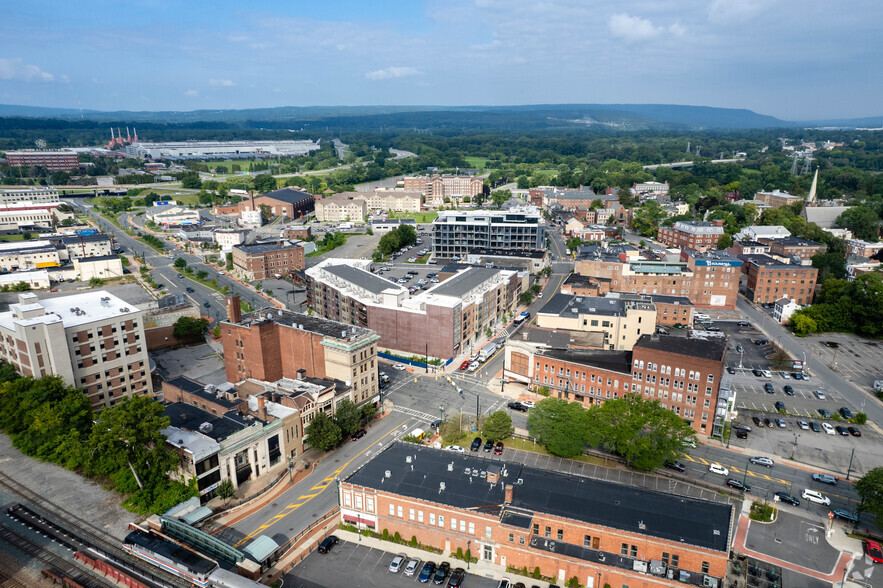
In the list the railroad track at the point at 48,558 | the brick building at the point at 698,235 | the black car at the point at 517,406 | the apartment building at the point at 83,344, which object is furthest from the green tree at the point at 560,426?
the brick building at the point at 698,235

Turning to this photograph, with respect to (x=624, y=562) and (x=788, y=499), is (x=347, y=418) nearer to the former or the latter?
(x=624, y=562)

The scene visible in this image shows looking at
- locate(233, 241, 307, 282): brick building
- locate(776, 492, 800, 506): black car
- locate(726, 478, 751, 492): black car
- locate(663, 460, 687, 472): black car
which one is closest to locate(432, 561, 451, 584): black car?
locate(663, 460, 687, 472): black car

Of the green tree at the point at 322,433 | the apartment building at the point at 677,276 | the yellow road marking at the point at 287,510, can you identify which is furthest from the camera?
the apartment building at the point at 677,276

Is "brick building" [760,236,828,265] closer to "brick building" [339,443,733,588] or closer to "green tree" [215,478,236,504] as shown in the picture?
"brick building" [339,443,733,588]

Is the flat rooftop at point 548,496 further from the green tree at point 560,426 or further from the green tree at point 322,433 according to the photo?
the green tree at point 560,426

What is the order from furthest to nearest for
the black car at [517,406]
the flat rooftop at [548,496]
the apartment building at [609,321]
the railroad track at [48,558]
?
the apartment building at [609,321]
the black car at [517,406]
the railroad track at [48,558]
the flat rooftop at [548,496]

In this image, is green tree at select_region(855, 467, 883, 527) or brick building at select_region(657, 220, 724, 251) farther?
brick building at select_region(657, 220, 724, 251)

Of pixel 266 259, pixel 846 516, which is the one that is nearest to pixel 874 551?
pixel 846 516

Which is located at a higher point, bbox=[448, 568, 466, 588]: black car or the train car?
the train car
